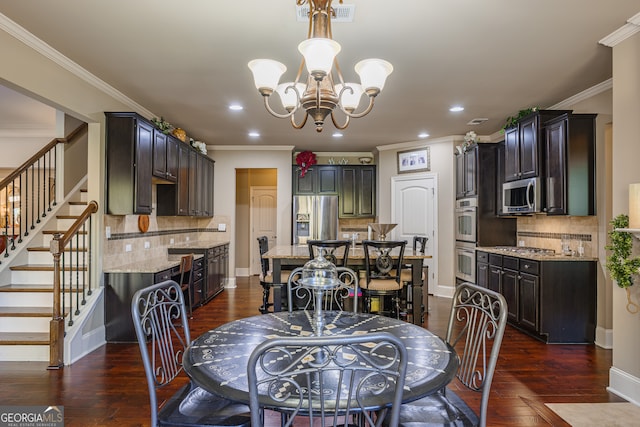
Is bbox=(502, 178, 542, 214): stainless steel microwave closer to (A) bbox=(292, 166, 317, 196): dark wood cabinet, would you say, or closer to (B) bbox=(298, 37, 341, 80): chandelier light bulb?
(B) bbox=(298, 37, 341, 80): chandelier light bulb

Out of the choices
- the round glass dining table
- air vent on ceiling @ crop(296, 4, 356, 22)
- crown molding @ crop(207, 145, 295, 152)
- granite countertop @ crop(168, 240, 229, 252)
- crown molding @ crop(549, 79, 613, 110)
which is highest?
air vent on ceiling @ crop(296, 4, 356, 22)

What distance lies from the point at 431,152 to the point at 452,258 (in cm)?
187

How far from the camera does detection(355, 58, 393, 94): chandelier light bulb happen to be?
2201 mm

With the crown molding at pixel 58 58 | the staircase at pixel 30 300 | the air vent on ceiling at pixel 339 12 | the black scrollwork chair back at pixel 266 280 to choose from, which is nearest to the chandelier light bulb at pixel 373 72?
the air vent on ceiling at pixel 339 12

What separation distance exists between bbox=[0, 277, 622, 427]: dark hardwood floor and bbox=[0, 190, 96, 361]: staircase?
0.46ft

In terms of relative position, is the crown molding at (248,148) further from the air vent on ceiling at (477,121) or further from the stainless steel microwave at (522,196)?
the stainless steel microwave at (522,196)

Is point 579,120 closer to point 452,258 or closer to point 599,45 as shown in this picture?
point 599,45

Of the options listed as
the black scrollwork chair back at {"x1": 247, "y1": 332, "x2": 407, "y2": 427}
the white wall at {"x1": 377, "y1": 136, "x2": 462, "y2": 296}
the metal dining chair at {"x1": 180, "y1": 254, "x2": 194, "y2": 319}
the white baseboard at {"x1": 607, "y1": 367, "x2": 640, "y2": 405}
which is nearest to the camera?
the black scrollwork chair back at {"x1": 247, "y1": 332, "x2": 407, "y2": 427}

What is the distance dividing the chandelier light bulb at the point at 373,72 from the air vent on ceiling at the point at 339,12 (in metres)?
0.43

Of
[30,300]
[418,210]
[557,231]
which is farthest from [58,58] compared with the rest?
[557,231]

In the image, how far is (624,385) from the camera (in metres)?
2.71

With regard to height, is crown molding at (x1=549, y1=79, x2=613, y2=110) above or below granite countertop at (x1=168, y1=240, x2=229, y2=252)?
above

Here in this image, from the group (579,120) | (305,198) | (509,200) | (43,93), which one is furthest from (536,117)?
(43,93)

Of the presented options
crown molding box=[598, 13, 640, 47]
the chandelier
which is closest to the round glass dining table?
the chandelier
